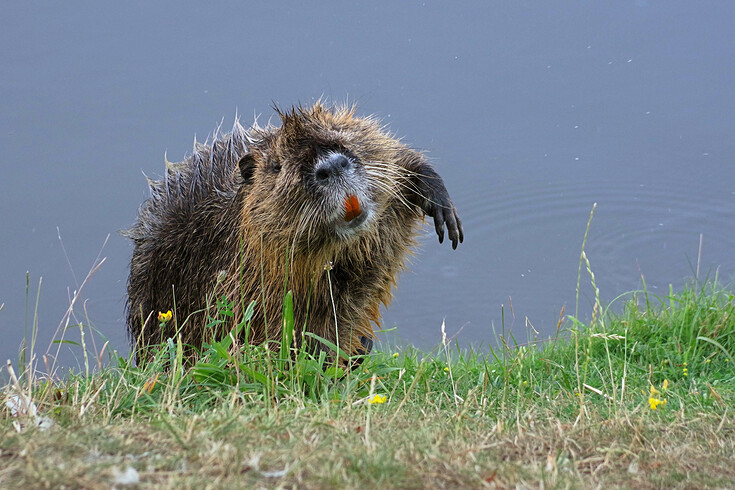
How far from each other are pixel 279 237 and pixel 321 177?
0.38 meters

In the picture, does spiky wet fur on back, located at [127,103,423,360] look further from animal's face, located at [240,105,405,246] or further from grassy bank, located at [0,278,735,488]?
grassy bank, located at [0,278,735,488]

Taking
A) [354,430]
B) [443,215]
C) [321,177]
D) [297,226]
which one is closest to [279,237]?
[297,226]

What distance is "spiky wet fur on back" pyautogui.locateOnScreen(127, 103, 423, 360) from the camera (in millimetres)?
3475

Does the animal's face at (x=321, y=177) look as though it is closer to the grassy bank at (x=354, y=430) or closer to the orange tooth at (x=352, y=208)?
the orange tooth at (x=352, y=208)

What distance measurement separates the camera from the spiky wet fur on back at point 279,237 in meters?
3.47

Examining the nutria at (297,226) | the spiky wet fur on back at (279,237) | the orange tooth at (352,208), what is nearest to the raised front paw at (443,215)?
the nutria at (297,226)

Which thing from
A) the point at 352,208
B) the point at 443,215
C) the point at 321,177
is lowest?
the point at 443,215

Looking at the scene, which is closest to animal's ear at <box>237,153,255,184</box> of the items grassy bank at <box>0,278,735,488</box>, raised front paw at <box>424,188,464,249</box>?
raised front paw at <box>424,188,464,249</box>

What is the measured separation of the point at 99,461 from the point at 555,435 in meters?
1.17

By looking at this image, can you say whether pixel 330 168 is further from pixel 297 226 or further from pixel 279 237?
pixel 279 237

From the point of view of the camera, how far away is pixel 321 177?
3316 mm

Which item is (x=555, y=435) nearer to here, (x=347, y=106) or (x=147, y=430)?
(x=147, y=430)

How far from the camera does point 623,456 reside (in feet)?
7.30

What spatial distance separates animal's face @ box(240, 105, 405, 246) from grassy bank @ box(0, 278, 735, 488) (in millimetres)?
554
